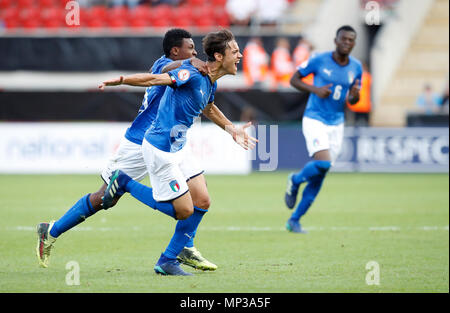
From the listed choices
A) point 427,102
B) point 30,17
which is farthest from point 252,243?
point 30,17

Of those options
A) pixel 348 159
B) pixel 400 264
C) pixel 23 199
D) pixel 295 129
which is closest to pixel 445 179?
pixel 348 159

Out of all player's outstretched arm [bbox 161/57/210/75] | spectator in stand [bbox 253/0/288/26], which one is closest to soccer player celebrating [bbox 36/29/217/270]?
player's outstretched arm [bbox 161/57/210/75]

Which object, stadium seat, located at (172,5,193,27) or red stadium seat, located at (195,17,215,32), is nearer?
red stadium seat, located at (195,17,215,32)

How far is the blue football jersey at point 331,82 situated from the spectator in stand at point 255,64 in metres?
10.4

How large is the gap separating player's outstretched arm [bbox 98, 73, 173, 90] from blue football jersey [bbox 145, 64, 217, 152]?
20 cm

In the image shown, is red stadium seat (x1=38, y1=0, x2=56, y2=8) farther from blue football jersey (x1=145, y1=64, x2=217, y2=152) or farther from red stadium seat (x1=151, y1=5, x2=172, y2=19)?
blue football jersey (x1=145, y1=64, x2=217, y2=152)

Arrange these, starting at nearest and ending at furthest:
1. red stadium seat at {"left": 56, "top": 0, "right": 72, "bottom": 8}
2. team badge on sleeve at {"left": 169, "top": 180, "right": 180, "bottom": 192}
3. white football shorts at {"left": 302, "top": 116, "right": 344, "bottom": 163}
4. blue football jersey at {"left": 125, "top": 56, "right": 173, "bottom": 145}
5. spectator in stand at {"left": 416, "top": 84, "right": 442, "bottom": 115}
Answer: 1. team badge on sleeve at {"left": 169, "top": 180, "right": 180, "bottom": 192}
2. blue football jersey at {"left": 125, "top": 56, "right": 173, "bottom": 145}
3. white football shorts at {"left": 302, "top": 116, "right": 344, "bottom": 163}
4. spectator in stand at {"left": 416, "top": 84, "right": 442, "bottom": 115}
5. red stadium seat at {"left": 56, "top": 0, "right": 72, "bottom": 8}

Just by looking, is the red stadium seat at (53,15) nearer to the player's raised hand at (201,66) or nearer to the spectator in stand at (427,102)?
the spectator in stand at (427,102)

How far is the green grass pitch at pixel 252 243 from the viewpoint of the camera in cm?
618

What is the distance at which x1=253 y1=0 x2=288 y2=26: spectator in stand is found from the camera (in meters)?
22.4

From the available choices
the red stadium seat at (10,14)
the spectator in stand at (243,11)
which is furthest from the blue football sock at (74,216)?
the red stadium seat at (10,14)

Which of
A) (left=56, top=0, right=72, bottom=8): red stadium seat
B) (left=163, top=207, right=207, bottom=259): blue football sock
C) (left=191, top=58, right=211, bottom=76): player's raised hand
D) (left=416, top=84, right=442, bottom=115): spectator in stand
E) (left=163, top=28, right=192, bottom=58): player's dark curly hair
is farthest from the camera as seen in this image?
(left=56, top=0, right=72, bottom=8): red stadium seat

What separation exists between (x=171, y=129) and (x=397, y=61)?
16.8 meters
